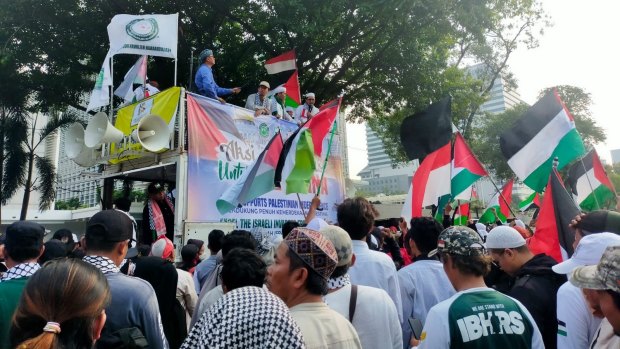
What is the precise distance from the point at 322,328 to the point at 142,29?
7.91 m

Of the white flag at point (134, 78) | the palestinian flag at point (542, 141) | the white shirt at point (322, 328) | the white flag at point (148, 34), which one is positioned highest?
the white flag at point (148, 34)

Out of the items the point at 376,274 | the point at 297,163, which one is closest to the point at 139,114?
the point at 297,163

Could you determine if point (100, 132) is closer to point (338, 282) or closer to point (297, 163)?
point (297, 163)

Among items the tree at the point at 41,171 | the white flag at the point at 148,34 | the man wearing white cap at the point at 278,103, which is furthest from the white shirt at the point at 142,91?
the tree at the point at 41,171

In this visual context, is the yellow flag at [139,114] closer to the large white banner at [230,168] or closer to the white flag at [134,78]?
the large white banner at [230,168]

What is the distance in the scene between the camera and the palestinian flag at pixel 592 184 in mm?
6994

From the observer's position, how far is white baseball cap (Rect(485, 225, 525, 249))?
327cm

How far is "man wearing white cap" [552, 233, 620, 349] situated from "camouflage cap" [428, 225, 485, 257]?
65 centimetres

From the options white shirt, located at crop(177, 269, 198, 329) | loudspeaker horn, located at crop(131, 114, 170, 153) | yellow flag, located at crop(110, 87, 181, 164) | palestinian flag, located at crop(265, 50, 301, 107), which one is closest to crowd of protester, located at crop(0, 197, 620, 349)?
white shirt, located at crop(177, 269, 198, 329)

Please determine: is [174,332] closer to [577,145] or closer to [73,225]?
[577,145]

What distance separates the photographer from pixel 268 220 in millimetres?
8383

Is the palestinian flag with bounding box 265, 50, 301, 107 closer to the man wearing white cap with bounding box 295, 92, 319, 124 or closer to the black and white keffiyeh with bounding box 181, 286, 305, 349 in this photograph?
the man wearing white cap with bounding box 295, 92, 319, 124

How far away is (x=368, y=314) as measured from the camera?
243cm

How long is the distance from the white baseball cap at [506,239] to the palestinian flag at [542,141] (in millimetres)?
2506
